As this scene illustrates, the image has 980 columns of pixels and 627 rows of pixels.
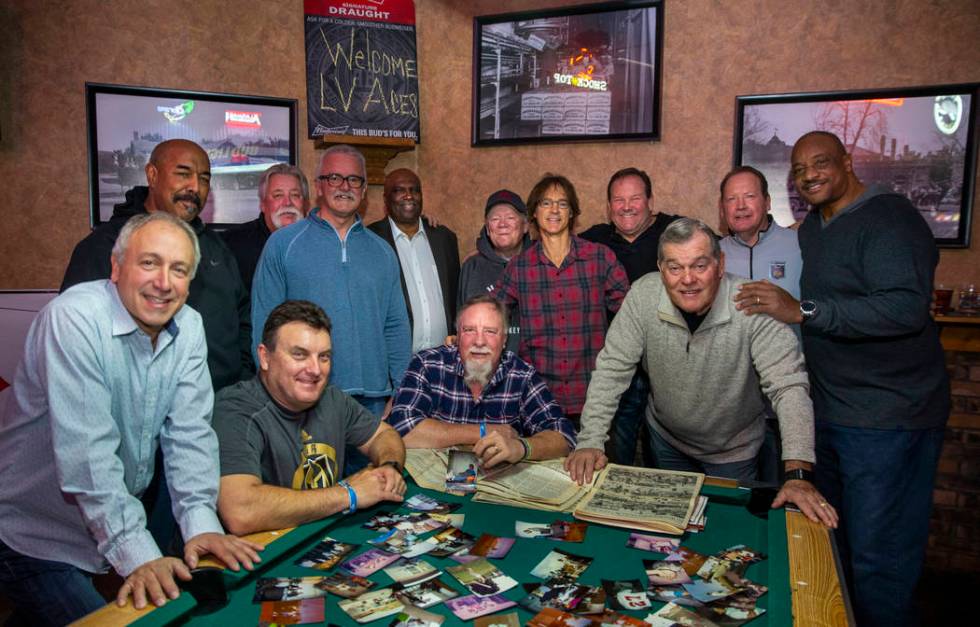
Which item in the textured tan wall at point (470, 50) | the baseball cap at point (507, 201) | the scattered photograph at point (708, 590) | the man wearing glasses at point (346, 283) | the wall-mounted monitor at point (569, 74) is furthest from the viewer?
the wall-mounted monitor at point (569, 74)

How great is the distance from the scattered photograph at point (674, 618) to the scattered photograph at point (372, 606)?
490 millimetres

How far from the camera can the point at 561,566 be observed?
1.51 meters

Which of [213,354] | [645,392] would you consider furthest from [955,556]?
[213,354]

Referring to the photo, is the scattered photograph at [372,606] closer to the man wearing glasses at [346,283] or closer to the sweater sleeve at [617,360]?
the sweater sleeve at [617,360]

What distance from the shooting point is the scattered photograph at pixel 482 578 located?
1.40 m

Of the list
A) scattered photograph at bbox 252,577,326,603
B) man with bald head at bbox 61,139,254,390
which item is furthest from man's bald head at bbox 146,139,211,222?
scattered photograph at bbox 252,577,326,603

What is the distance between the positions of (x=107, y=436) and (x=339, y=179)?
1.63 m

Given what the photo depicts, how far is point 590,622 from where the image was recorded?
128cm

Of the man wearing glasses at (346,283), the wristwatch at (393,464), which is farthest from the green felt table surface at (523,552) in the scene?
the man wearing glasses at (346,283)

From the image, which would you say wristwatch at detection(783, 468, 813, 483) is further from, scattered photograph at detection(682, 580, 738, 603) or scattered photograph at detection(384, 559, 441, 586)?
scattered photograph at detection(384, 559, 441, 586)

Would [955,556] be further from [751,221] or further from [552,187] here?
[552,187]

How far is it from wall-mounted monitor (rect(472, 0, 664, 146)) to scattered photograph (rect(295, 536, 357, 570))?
3.08 m

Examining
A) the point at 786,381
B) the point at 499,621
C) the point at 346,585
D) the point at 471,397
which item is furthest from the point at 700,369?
the point at 346,585

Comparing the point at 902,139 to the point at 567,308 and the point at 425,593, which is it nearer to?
the point at 567,308
